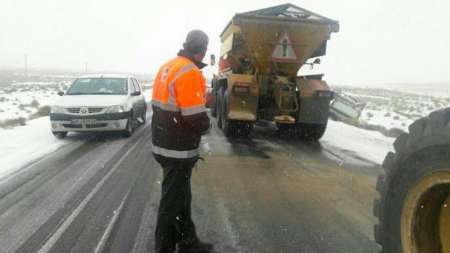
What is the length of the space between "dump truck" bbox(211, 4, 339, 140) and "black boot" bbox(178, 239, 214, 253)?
21.8 ft

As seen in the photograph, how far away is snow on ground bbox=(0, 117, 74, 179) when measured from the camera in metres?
7.67

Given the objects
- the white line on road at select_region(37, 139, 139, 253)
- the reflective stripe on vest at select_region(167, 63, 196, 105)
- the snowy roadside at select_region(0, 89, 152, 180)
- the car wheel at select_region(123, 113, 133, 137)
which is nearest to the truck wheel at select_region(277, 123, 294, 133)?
the car wheel at select_region(123, 113, 133, 137)

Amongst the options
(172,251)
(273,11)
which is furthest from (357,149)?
(172,251)

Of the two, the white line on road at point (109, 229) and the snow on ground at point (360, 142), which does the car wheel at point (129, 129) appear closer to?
the snow on ground at point (360, 142)

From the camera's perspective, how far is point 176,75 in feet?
11.8

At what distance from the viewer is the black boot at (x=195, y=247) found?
410 cm

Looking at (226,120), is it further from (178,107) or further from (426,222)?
(426,222)

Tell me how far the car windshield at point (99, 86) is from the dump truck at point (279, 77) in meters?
2.83

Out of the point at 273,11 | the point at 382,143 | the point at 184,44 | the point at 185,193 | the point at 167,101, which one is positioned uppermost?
the point at 273,11

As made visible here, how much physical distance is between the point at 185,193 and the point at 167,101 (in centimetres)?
86

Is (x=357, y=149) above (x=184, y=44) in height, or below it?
below

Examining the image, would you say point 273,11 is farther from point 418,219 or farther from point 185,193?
point 418,219

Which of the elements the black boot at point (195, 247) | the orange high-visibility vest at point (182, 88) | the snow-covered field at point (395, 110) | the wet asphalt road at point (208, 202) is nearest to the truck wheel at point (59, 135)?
the wet asphalt road at point (208, 202)

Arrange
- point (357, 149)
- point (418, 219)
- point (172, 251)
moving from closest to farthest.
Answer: point (418, 219) → point (172, 251) → point (357, 149)
